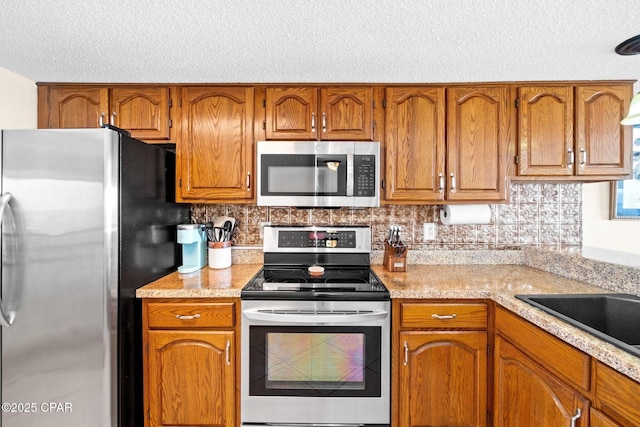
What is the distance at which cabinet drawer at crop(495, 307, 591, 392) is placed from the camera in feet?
3.48

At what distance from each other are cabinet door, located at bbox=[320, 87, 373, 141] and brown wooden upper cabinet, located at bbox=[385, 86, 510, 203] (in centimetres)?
14

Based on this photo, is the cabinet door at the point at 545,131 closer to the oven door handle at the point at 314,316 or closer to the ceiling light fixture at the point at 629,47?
the ceiling light fixture at the point at 629,47

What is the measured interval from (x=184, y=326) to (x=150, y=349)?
206mm

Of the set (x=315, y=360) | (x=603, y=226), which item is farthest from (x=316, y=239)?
(x=603, y=226)

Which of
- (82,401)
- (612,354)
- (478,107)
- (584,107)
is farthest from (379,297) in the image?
(584,107)

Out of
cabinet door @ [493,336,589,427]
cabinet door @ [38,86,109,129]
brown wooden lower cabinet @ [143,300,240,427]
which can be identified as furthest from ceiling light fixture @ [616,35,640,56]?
cabinet door @ [38,86,109,129]

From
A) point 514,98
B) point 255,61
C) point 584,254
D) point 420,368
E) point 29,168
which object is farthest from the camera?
point 514,98

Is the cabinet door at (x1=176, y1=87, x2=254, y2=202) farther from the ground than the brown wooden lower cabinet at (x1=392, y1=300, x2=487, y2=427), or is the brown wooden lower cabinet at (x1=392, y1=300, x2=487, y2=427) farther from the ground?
the cabinet door at (x1=176, y1=87, x2=254, y2=202)

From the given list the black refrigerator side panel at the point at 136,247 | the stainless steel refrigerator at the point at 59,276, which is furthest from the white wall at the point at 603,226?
the stainless steel refrigerator at the point at 59,276

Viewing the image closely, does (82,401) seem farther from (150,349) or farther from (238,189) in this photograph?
(238,189)

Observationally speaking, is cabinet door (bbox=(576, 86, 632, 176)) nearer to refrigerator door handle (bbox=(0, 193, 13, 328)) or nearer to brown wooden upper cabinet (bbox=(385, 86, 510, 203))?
brown wooden upper cabinet (bbox=(385, 86, 510, 203))

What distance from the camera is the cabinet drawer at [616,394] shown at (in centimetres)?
89

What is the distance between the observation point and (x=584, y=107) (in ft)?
6.37

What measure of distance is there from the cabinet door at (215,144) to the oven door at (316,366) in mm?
781
